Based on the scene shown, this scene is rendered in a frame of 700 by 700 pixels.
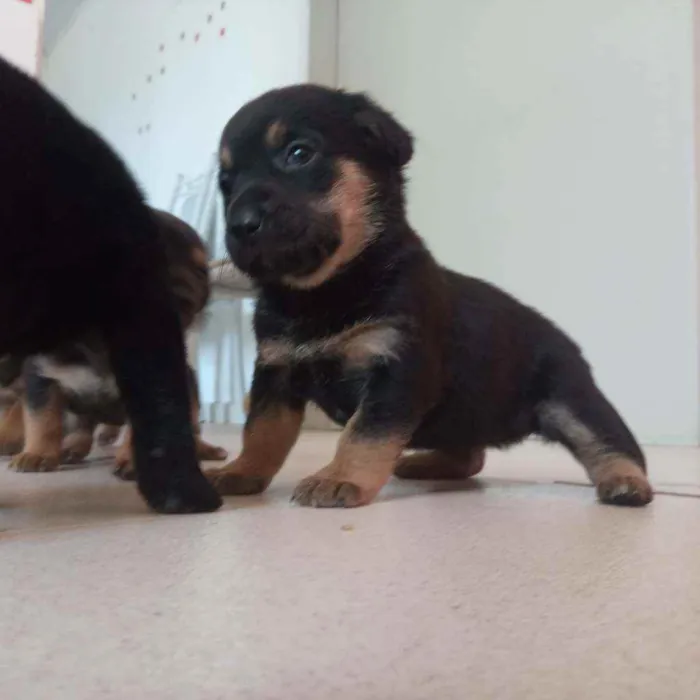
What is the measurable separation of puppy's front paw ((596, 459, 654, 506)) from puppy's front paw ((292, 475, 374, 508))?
0.41 metres

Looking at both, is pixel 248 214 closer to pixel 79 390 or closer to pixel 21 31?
pixel 79 390

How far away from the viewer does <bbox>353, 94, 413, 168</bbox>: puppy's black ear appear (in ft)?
4.63

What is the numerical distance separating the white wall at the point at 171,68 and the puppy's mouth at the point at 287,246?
2771 millimetres

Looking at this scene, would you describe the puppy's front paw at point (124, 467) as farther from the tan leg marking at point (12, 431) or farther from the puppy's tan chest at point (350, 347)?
the tan leg marking at point (12, 431)

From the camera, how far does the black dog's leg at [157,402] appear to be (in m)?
1.06

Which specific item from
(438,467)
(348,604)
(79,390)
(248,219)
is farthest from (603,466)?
(79,390)

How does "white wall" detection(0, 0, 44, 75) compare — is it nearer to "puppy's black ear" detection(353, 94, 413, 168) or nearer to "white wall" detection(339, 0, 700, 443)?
"puppy's black ear" detection(353, 94, 413, 168)

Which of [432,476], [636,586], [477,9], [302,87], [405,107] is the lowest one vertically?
[432,476]

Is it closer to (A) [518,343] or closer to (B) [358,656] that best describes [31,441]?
(A) [518,343]

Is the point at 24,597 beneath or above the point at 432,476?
above

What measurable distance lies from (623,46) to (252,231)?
2406 millimetres

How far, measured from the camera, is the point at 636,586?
2.50 feet

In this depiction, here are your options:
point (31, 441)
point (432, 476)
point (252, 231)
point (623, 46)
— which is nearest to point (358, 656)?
point (252, 231)

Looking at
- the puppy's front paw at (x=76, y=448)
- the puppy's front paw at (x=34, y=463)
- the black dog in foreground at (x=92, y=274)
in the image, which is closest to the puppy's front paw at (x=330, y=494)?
the black dog in foreground at (x=92, y=274)
